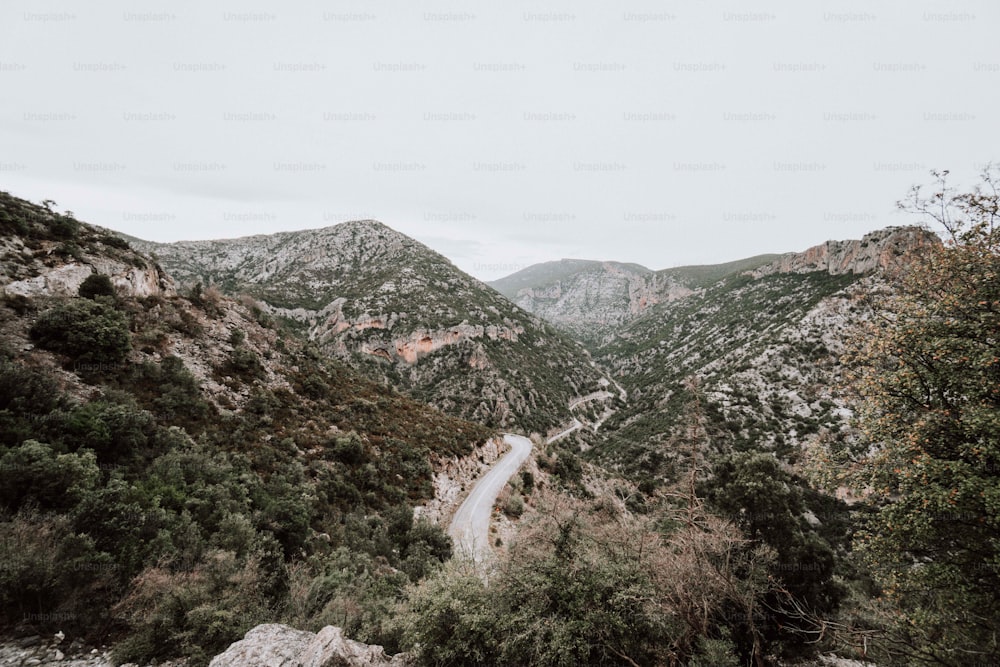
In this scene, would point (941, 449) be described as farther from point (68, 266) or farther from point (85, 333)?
point (68, 266)

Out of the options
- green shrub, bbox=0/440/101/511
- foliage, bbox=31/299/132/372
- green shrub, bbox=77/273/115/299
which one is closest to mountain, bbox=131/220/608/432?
green shrub, bbox=77/273/115/299

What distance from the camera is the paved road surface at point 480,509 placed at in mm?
16812

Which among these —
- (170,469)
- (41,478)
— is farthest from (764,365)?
(41,478)

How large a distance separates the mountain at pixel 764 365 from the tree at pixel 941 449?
97 cm

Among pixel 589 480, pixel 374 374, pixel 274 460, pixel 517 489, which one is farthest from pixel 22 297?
pixel 374 374

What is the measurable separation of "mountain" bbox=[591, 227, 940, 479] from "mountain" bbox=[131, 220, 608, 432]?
16.8m

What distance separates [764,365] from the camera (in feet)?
155

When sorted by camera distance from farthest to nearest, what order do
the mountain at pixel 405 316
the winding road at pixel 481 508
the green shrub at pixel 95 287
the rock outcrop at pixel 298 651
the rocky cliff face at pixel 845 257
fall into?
the mountain at pixel 405 316 → the rocky cliff face at pixel 845 257 → the winding road at pixel 481 508 → the green shrub at pixel 95 287 → the rock outcrop at pixel 298 651

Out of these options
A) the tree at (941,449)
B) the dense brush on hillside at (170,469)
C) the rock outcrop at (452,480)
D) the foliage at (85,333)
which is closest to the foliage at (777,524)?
the tree at (941,449)

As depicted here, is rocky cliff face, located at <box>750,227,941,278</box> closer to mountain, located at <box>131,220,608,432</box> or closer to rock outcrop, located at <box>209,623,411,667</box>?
mountain, located at <box>131,220,608,432</box>

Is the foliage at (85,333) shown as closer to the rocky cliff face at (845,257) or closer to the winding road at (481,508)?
the winding road at (481,508)

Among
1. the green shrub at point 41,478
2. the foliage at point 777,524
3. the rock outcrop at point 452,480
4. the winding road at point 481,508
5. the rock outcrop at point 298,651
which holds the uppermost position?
the green shrub at point 41,478

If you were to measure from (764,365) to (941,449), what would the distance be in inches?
1954

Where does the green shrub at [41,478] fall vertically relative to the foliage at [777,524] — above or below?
above
